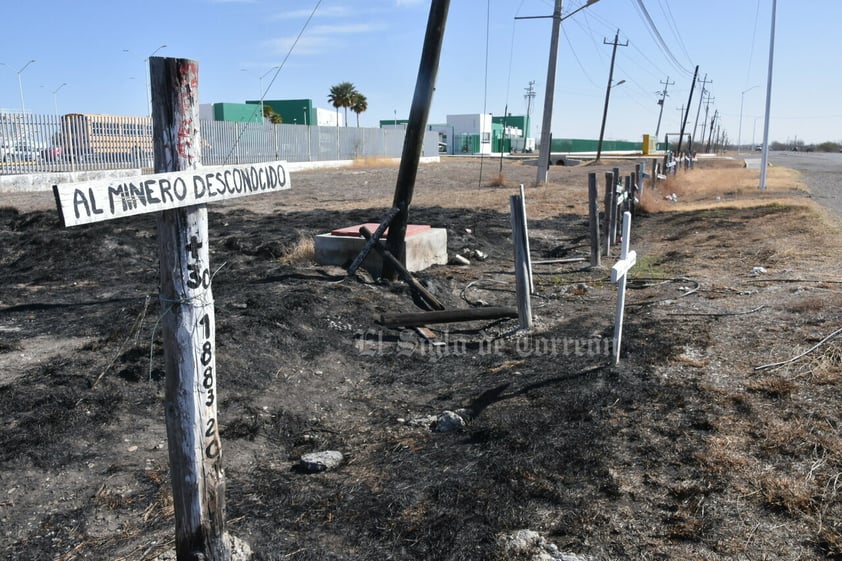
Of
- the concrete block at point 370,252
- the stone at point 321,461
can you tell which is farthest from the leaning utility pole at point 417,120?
the stone at point 321,461

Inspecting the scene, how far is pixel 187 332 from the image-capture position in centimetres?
319

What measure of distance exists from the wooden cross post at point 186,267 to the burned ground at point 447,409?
247mm

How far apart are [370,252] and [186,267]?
6.98m

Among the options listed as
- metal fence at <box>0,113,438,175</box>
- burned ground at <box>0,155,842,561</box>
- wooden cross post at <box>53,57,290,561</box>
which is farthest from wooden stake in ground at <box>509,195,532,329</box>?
metal fence at <box>0,113,438,175</box>

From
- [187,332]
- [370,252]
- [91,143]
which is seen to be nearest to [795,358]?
[187,332]

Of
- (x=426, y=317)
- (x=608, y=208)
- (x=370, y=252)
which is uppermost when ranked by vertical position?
(x=608, y=208)

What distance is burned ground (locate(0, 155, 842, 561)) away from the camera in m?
3.76

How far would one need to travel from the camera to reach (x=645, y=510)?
379 cm

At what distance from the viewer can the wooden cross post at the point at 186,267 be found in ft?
9.63

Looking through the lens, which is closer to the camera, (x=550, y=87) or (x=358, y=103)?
(x=550, y=87)

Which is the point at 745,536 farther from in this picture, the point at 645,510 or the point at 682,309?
the point at 682,309

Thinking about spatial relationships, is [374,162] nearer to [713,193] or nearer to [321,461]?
[713,193]

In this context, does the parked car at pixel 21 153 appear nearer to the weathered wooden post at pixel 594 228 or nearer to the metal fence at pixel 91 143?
the metal fence at pixel 91 143

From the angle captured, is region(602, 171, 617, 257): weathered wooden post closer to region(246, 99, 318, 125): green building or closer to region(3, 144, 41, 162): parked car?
region(3, 144, 41, 162): parked car
